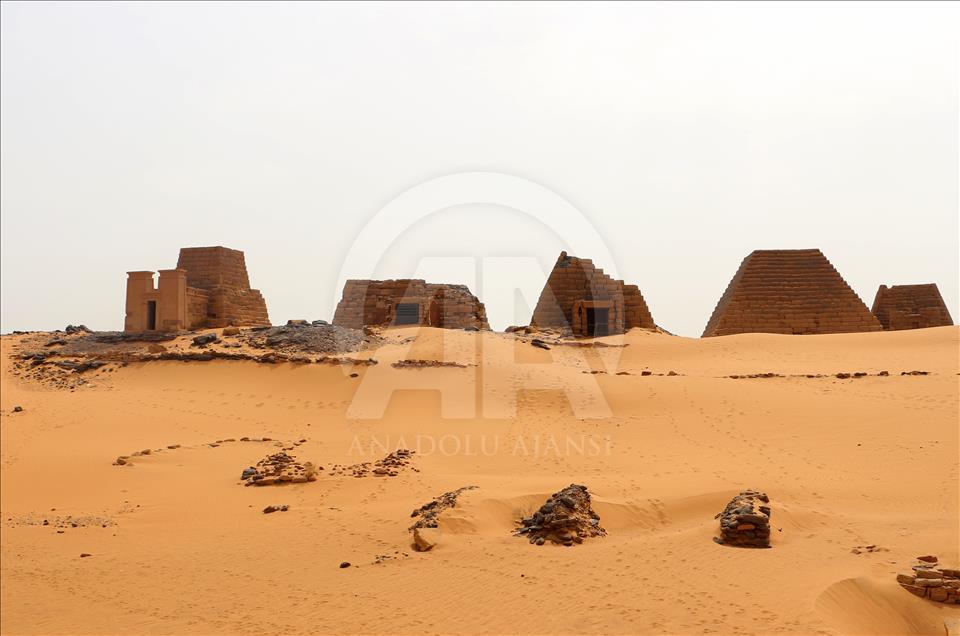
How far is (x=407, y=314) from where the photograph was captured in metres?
25.6

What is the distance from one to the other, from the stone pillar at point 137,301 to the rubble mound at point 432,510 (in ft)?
57.0

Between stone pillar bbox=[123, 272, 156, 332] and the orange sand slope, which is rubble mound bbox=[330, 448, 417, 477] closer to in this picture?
the orange sand slope

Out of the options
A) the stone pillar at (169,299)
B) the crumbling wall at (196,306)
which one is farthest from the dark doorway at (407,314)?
the stone pillar at (169,299)

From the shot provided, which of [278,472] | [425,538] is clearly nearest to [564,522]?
[425,538]

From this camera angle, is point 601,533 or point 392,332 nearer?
point 601,533

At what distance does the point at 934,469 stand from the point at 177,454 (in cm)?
1117

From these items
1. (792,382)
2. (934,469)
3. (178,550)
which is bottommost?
(178,550)

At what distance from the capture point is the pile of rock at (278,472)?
9.66 m

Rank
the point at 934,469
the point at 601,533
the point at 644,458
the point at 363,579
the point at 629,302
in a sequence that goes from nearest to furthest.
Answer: the point at 363,579, the point at 601,533, the point at 934,469, the point at 644,458, the point at 629,302

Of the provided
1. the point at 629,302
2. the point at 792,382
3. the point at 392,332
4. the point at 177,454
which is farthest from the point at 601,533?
the point at 629,302

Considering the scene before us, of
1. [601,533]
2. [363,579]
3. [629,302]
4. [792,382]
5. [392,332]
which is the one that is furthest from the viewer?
[629,302]

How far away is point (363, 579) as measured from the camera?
6.09 metres

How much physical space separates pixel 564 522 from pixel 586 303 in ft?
63.4

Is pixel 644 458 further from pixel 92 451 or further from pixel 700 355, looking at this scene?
pixel 700 355
